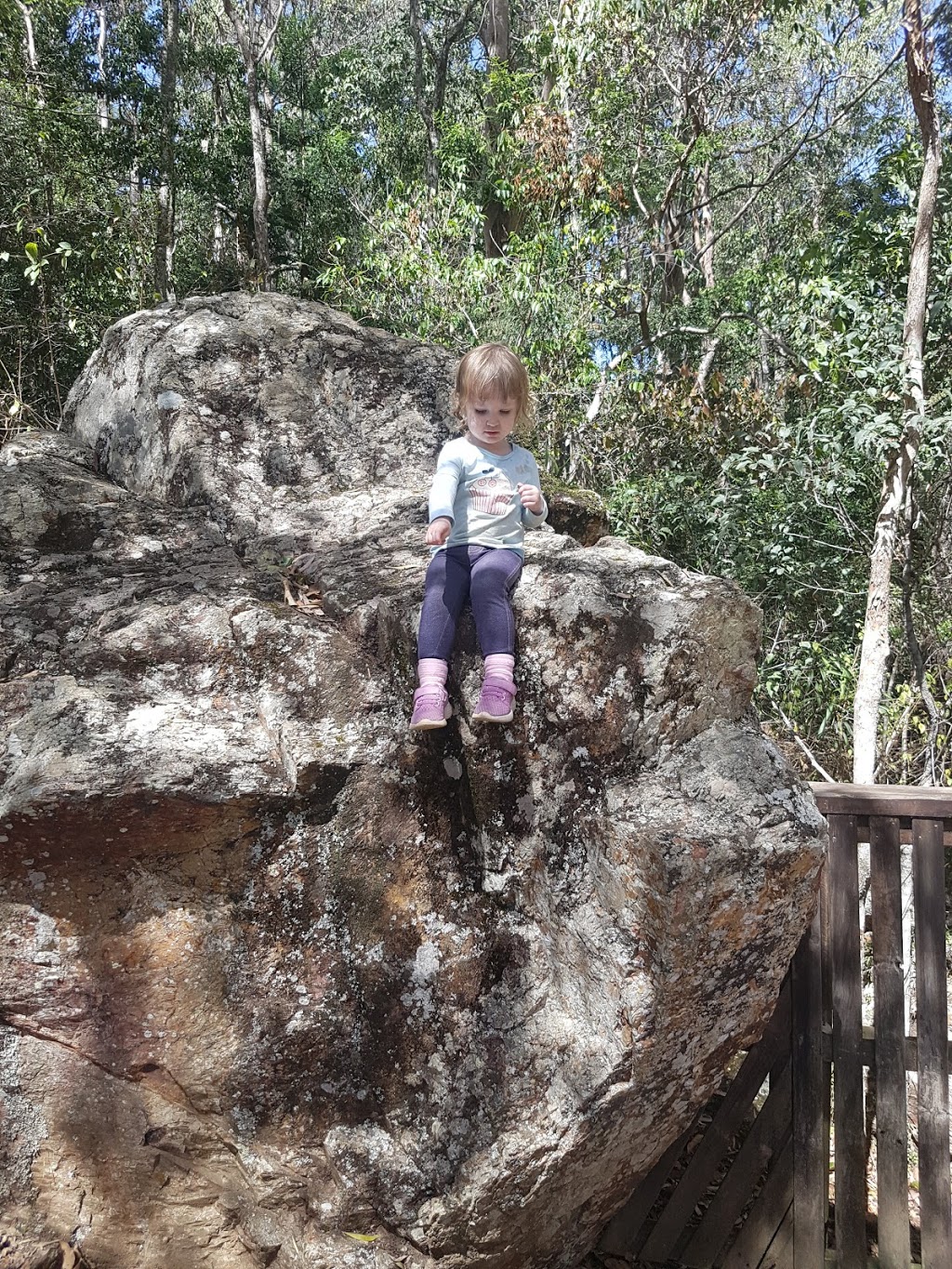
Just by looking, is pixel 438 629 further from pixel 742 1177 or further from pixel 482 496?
pixel 742 1177

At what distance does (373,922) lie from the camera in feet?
8.45

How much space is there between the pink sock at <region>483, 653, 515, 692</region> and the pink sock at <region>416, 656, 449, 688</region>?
12cm

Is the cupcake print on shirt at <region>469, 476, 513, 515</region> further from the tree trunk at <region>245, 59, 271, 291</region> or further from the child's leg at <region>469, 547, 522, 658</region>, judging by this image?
the tree trunk at <region>245, 59, 271, 291</region>

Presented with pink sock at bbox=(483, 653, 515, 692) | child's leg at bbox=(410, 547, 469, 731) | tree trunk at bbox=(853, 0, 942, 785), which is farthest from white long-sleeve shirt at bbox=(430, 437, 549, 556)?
tree trunk at bbox=(853, 0, 942, 785)

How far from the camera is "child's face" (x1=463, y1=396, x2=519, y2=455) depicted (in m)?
3.12

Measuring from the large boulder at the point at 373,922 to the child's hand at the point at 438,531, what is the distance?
23 centimetres

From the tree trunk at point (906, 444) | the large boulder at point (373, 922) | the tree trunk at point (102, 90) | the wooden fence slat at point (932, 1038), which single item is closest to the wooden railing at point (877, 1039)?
the wooden fence slat at point (932, 1038)

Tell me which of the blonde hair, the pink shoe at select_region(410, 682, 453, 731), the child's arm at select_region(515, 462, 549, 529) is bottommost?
the pink shoe at select_region(410, 682, 453, 731)

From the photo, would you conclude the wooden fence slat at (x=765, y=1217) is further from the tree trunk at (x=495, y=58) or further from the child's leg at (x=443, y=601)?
the tree trunk at (x=495, y=58)

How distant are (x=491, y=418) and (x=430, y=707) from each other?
3.55 ft

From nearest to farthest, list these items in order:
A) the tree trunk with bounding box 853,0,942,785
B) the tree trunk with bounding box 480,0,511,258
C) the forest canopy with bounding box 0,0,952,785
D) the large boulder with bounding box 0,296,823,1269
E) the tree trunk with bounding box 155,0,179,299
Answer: the large boulder with bounding box 0,296,823,1269, the tree trunk with bounding box 853,0,942,785, the forest canopy with bounding box 0,0,952,785, the tree trunk with bounding box 155,0,179,299, the tree trunk with bounding box 480,0,511,258

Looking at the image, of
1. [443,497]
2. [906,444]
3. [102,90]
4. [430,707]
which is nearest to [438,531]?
[443,497]

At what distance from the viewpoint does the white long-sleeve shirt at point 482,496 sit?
2922 mm

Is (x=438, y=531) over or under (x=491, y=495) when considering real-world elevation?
under
